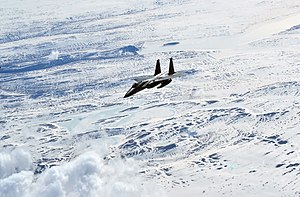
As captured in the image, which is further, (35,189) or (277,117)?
(277,117)

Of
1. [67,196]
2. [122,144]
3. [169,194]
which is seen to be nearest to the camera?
[169,194]

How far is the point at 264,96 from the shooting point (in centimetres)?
19850

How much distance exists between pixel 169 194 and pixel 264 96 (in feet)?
247

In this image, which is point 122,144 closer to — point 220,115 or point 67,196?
point 67,196

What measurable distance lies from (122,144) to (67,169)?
20.1 meters

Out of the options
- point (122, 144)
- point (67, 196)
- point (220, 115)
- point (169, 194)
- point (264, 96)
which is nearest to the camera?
point (169, 194)

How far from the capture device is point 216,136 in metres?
167

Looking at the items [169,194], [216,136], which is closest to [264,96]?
[216,136]

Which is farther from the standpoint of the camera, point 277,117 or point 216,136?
point 277,117

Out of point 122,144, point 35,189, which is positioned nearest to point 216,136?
point 122,144

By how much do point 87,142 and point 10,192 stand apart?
98.3 ft

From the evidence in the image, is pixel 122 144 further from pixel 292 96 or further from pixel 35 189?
pixel 292 96

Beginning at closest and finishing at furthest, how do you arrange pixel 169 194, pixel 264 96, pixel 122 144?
pixel 169 194, pixel 122 144, pixel 264 96

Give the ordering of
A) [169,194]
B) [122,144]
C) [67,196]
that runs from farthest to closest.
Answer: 1. [122,144]
2. [67,196]
3. [169,194]
